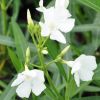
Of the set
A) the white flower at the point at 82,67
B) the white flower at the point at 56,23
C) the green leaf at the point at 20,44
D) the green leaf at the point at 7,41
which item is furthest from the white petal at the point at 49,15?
the green leaf at the point at 7,41

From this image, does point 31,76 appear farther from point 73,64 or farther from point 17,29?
point 17,29

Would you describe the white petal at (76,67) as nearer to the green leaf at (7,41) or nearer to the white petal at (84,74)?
the white petal at (84,74)

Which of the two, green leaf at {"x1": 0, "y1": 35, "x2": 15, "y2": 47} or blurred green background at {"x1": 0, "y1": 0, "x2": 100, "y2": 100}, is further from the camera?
green leaf at {"x1": 0, "y1": 35, "x2": 15, "y2": 47}

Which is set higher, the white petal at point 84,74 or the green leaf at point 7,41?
the white petal at point 84,74

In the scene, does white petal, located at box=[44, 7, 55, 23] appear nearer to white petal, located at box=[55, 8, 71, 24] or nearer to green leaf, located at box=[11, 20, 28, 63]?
white petal, located at box=[55, 8, 71, 24]

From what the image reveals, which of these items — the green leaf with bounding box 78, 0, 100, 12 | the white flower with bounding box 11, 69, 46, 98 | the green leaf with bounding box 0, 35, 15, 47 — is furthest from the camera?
the green leaf with bounding box 0, 35, 15, 47

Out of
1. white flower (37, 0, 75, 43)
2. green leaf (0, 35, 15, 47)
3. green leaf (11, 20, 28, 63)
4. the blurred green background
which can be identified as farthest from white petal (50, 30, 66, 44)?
green leaf (0, 35, 15, 47)

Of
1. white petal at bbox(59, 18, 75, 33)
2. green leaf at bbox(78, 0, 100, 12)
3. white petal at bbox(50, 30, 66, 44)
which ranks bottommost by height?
green leaf at bbox(78, 0, 100, 12)
